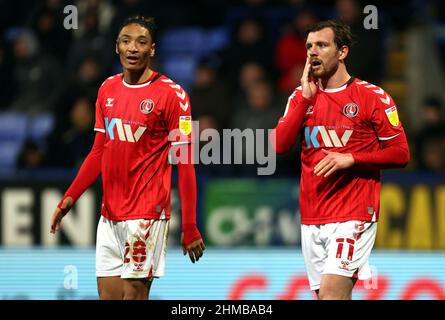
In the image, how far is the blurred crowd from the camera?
11102mm

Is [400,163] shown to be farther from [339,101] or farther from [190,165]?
[190,165]

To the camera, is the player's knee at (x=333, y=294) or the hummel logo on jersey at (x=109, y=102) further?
the hummel logo on jersey at (x=109, y=102)

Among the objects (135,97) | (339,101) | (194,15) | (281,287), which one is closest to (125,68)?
(135,97)

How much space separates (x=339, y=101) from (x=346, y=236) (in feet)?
2.59

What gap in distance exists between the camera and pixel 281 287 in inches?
374

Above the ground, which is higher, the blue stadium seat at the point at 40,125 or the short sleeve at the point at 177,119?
the short sleeve at the point at 177,119

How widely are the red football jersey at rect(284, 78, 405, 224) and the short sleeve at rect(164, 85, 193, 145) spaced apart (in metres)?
0.65

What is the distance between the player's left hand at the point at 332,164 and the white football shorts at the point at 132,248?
0.99 meters

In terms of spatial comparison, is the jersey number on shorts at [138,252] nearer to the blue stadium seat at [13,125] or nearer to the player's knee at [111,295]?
the player's knee at [111,295]

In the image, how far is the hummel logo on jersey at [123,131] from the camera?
7023 mm

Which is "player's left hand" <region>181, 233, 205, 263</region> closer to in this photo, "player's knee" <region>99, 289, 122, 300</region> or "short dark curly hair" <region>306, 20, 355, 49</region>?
"player's knee" <region>99, 289, 122, 300</region>

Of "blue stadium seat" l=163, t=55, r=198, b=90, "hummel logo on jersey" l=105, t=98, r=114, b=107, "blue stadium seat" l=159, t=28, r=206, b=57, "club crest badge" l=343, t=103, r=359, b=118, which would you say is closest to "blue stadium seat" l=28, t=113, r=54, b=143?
"blue stadium seat" l=163, t=55, r=198, b=90

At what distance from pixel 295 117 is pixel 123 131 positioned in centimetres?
102
